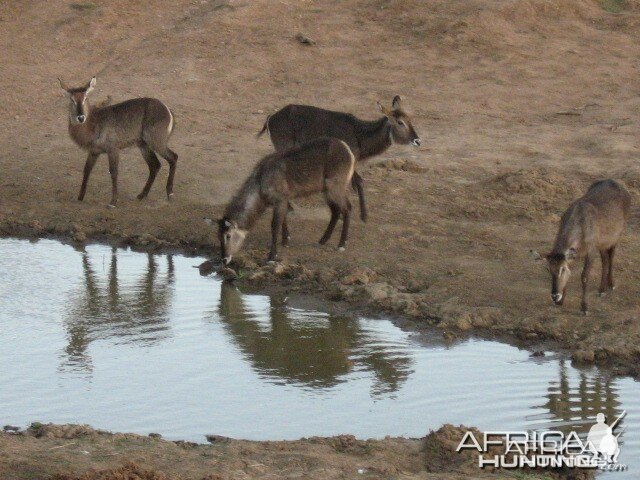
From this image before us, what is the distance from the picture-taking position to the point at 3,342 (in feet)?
27.2

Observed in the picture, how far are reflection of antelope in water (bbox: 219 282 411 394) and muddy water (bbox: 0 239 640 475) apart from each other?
0.05ft

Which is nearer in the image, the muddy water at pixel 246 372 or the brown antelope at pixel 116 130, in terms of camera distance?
the muddy water at pixel 246 372

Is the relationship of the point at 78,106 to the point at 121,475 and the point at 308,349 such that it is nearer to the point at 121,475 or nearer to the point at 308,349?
the point at 308,349

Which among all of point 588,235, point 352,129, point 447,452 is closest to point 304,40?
point 352,129

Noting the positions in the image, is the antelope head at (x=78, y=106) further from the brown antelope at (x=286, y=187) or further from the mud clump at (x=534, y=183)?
the mud clump at (x=534, y=183)

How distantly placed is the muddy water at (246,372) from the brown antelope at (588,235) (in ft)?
2.41

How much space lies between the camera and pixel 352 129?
38.0ft

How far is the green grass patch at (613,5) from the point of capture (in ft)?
59.4

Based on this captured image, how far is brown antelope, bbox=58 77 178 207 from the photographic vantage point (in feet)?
39.4

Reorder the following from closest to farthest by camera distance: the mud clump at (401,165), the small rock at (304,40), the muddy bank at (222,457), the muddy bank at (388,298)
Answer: the muddy bank at (222,457)
the muddy bank at (388,298)
the mud clump at (401,165)
the small rock at (304,40)

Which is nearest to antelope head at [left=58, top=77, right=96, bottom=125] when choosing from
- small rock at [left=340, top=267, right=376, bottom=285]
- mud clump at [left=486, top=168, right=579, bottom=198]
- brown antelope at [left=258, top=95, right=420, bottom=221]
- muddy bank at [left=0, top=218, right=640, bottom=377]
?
muddy bank at [left=0, top=218, right=640, bottom=377]

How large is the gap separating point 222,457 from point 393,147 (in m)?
7.62

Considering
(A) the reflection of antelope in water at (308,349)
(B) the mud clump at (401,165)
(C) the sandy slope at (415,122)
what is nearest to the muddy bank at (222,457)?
(A) the reflection of antelope in water at (308,349)

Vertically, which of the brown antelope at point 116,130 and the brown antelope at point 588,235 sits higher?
the brown antelope at point 116,130
